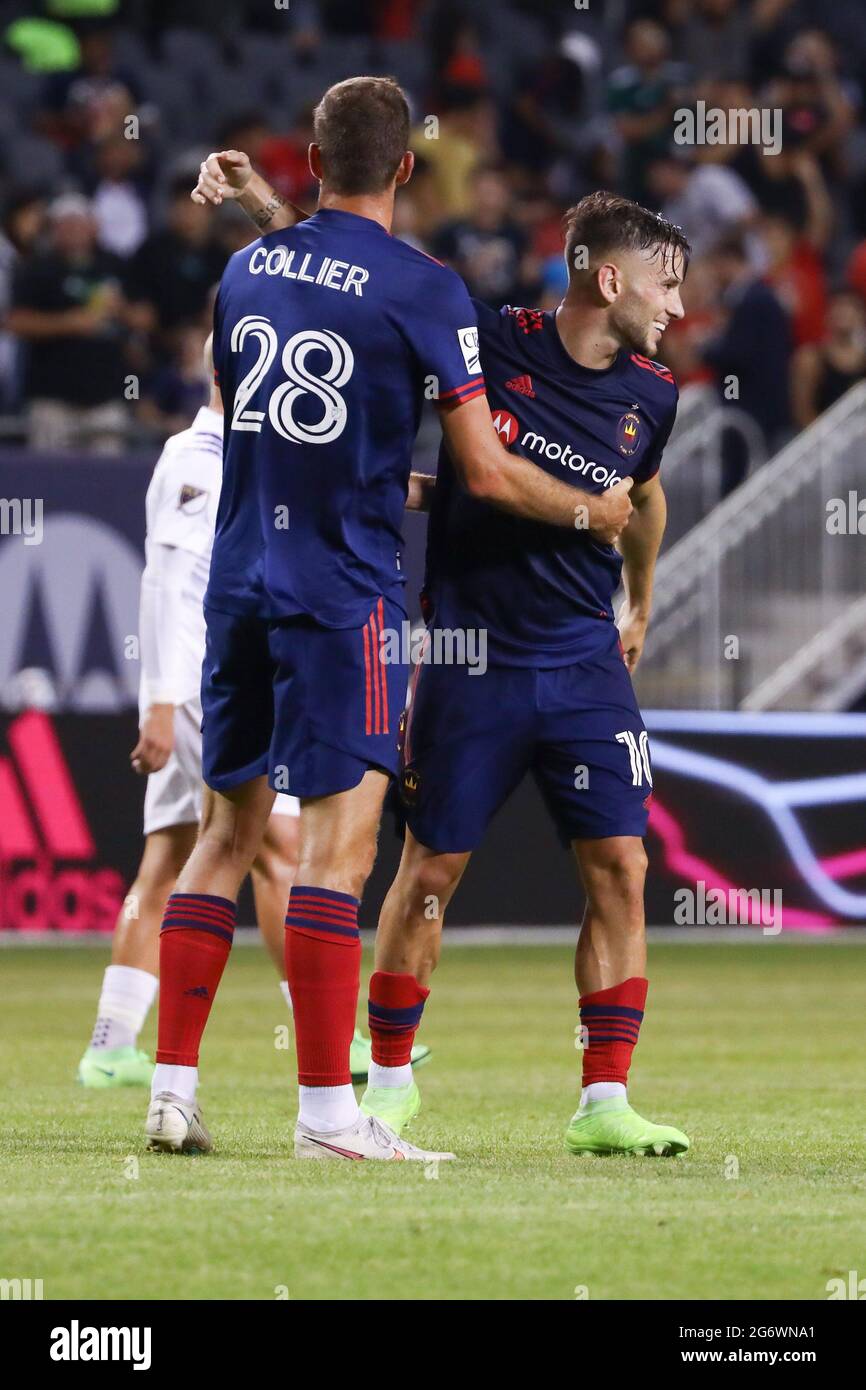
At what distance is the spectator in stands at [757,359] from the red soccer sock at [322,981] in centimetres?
1043

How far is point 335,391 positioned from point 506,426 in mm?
779

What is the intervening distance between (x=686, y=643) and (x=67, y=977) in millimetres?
4730

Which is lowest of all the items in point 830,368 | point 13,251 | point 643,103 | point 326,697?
point 326,697

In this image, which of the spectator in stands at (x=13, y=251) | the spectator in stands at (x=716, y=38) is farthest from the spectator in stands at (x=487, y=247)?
the spectator in stands at (x=716, y=38)

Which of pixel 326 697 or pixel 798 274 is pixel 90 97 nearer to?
pixel 798 274

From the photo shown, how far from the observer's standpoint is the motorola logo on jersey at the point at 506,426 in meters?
A: 6.40

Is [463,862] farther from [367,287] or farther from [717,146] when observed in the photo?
[717,146]

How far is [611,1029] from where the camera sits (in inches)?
249

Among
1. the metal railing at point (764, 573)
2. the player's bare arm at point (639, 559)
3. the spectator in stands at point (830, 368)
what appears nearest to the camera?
the player's bare arm at point (639, 559)

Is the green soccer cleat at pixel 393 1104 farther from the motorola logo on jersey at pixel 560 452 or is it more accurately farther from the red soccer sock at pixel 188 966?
the motorola logo on jersey at pixel 560 452

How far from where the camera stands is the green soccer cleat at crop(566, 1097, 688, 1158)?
6.16 meters

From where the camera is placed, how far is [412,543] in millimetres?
14219

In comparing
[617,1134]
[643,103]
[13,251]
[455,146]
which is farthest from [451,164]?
[617,1134]
